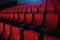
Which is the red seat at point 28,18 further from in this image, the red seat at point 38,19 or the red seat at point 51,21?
the red seat at point 51,21

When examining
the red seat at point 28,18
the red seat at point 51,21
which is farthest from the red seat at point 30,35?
the red seat at point 28,18

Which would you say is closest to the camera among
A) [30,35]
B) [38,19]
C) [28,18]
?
[30,35]

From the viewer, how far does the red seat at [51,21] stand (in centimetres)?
55

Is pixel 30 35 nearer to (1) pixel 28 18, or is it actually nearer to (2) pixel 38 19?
(2) pixel 38 19

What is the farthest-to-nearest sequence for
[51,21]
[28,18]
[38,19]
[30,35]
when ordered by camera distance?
[28,18], [38,19], [51,21], [30,35]

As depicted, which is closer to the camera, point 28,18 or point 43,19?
point 43,19

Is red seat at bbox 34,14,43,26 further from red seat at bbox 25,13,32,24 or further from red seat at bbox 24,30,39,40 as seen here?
red seat at bbox 24,30,39,40

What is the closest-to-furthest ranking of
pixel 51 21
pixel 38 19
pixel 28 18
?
pixel 51 21
pixel 38 19
pixel 28 18

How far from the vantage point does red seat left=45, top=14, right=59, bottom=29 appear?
0.55 m

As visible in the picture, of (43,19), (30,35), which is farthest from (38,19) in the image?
(30,35)

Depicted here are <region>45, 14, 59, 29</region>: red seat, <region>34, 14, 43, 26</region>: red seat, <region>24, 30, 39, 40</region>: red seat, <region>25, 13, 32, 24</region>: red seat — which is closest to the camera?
<region>24, 30, 39, 40</region>: red seat

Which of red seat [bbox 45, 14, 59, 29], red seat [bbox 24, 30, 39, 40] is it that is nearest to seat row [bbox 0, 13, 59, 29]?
red seat [bbox 45, 14, 59, 29]

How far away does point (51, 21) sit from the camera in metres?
0.58

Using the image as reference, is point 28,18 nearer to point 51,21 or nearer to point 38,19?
point 38,19
